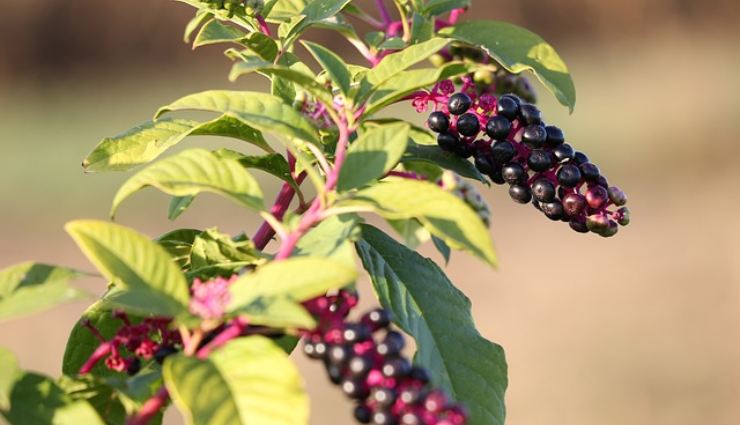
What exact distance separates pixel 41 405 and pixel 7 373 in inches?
1.9

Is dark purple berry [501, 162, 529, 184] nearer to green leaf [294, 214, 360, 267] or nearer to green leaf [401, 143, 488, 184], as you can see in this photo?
green leaf [401, 143, 488, 184]

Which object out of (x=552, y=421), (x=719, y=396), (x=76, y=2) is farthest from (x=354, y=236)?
(x=76, y=2)

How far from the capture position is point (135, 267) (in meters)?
0.66

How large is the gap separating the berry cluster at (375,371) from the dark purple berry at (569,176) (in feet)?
1.01

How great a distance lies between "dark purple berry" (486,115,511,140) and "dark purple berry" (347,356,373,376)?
0.33 m

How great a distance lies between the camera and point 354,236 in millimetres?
705

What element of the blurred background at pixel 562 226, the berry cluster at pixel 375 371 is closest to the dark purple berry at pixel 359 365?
the berry cluster at pixel 375 371

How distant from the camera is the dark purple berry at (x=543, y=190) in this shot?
0.93 metres

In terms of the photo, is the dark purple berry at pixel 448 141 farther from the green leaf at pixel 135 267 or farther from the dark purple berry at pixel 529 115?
the green leaf at pixel 135 267

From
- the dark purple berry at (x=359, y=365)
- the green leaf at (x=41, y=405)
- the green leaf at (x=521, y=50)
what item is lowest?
the green leaf at (x=41, y=405)

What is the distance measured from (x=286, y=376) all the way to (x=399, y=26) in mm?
629

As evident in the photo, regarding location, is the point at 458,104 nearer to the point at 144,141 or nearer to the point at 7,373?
the point at 144,141

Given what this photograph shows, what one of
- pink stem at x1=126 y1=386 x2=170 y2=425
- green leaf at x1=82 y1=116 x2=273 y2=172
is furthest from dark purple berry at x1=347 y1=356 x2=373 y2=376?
green leaf at x1=82 y1=116 x2=273 y2=172

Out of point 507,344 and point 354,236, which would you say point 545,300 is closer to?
point 507,344
